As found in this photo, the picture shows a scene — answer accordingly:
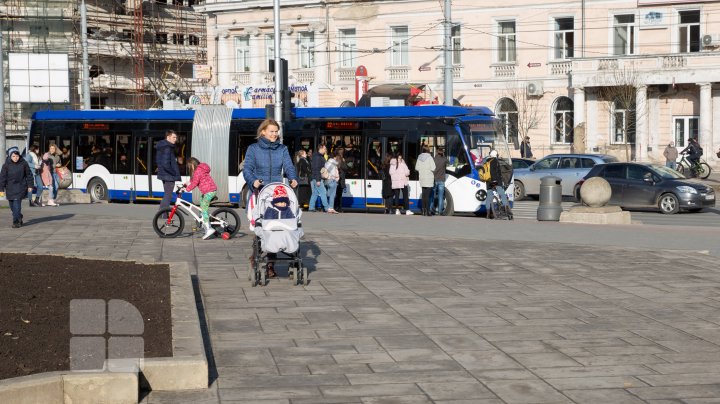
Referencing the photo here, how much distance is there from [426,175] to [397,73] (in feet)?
107

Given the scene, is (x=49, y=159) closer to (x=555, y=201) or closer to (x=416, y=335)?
(x=555, y=201)

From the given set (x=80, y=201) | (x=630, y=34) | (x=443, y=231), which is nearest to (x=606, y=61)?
(x=630, y=34)

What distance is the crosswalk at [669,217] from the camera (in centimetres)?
2594

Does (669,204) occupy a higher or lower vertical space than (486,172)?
lower

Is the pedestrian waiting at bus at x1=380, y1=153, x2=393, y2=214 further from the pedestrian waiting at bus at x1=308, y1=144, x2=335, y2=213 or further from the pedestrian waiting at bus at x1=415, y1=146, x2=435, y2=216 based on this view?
the pedestrian waiting at bus at x1=308, y1=144, x2=335, y2=213

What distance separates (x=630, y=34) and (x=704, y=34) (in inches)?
142

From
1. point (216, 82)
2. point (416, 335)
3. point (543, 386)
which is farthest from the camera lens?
point (216, 82)

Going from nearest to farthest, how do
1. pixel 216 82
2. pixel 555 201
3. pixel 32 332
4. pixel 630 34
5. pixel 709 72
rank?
1. pixel 32 332
2. pixel 555 201
3. pixel 709 72
4. pixel 630 34
5. pixel 216 82

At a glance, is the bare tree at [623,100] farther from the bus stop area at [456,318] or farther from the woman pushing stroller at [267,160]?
the woman pushing stroller at [267,160]

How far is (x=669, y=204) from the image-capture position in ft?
96.3

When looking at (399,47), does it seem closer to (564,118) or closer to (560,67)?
(560,67)

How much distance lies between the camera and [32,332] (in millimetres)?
9180

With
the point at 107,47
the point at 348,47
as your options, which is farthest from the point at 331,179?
the point at 107,47

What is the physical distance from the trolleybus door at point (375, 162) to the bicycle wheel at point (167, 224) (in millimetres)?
10045
